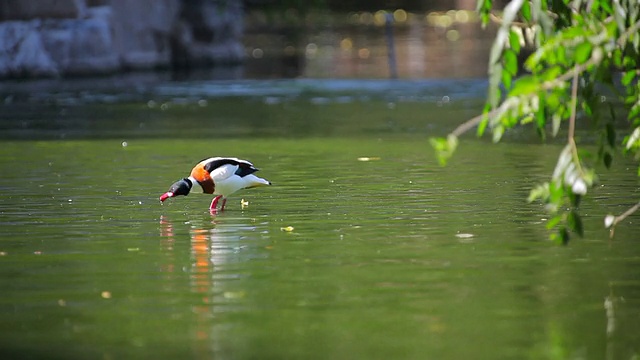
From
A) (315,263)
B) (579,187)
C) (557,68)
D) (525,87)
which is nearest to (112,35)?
(315,263)

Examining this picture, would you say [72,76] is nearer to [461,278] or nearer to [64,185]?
[64,185]

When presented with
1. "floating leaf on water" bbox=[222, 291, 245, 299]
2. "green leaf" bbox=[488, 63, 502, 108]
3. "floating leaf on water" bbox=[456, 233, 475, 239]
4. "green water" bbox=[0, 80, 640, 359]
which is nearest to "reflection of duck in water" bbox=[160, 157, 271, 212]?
"green water" bbox=[0, 80, 640, 359]

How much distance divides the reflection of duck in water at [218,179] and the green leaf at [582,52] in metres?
6.55

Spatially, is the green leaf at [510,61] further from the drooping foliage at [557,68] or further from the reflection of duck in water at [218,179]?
the reflection of duck in water at [218,179]

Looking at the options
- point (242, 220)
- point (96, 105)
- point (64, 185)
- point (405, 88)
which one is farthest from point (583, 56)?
point (405, 88)

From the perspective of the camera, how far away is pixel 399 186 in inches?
628

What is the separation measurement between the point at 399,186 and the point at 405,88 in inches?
779

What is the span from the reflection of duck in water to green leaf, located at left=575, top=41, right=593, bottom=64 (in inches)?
258

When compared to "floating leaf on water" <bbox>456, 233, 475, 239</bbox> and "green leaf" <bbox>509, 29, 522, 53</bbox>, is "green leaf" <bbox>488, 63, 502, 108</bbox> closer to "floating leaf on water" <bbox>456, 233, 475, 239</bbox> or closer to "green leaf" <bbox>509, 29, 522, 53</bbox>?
"green leaf" <bbox>509, 29, 522, 53</bbox>

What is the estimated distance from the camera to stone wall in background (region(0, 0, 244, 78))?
4166 cm

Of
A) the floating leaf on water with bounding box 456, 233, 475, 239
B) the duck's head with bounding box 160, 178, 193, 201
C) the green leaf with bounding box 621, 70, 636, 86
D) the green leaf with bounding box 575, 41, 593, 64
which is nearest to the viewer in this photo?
the green leaf with bounding box 575, 41, 593, 64

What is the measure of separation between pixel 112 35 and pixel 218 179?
32.2 metres

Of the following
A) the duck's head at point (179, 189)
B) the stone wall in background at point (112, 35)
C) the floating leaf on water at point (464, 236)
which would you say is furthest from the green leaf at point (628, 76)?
the stone wall in background at point (112, 35)

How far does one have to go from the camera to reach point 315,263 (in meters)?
10.9
